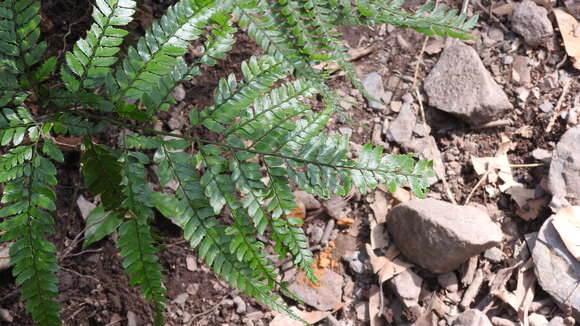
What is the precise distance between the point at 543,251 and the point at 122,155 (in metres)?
1.83

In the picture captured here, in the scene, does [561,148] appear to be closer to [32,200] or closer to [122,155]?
[122,155]

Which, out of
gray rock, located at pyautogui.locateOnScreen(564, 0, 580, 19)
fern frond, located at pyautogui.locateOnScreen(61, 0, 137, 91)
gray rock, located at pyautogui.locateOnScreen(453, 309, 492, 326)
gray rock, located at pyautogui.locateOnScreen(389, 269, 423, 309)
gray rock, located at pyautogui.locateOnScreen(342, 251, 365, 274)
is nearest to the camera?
fern frond, located at pyautogui.locateOnScreen(61, 0, 137, 91)

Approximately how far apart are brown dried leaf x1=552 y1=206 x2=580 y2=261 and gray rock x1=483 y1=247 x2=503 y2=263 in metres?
0.27

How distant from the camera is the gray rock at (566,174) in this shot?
2.54 m

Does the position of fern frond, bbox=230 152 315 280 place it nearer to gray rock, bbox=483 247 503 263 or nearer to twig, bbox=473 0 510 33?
gray rock, bbox=483 247 503 263

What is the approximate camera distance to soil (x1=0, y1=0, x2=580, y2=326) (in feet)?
7.78

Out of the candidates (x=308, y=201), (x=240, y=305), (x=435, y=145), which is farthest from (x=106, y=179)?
(x=435, y=145)

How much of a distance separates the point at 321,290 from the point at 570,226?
1.13m

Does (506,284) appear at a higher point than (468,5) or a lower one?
lower

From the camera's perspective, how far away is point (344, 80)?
2.96 meters

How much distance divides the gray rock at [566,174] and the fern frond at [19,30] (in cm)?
219

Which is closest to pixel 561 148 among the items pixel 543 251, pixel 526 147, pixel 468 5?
pixel 526 147

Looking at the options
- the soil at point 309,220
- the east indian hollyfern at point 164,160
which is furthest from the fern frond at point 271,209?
the soil at point 309,220

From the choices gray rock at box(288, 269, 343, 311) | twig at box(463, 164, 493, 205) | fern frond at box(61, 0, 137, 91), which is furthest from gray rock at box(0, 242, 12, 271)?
twig at box(463, 164, 493, 205)
